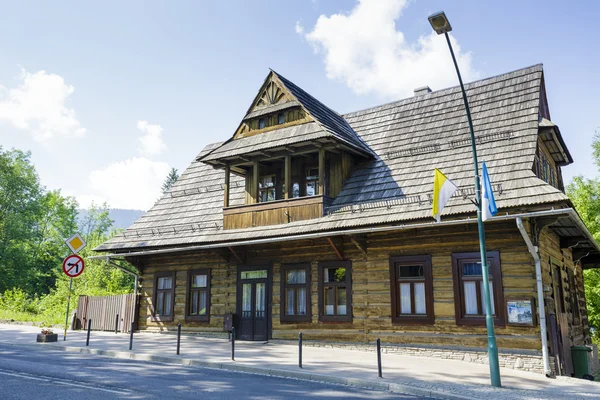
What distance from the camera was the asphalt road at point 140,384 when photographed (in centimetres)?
809

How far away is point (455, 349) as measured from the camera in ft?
42.5

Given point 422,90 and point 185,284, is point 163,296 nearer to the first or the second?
point 185,284

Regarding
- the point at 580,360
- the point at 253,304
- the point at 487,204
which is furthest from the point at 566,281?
the point at 253,304

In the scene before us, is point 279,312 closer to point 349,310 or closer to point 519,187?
point 349,310

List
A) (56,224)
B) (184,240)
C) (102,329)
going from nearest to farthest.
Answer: (184,240) < (102,329) < (56,224)

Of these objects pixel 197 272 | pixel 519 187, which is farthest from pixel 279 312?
pixel 519 187

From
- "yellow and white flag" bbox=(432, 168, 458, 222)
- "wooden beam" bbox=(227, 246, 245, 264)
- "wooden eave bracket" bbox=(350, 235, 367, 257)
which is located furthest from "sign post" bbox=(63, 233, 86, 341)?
"yellow and white flag" bbox=(432, 168, 458, 222)

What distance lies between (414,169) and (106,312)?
47.7ft

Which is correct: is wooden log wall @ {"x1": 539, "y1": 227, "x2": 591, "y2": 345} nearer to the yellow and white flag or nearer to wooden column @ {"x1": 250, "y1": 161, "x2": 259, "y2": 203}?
the yellow and white flag

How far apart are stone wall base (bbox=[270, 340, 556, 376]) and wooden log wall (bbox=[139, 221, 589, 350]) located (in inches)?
6.6

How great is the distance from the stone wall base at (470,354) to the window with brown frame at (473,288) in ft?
2.50

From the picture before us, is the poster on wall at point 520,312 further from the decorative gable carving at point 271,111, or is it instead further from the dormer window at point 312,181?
the decorative gable carving at point 271,111

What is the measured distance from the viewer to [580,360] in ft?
45.1

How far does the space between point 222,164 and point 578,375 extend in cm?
1360
